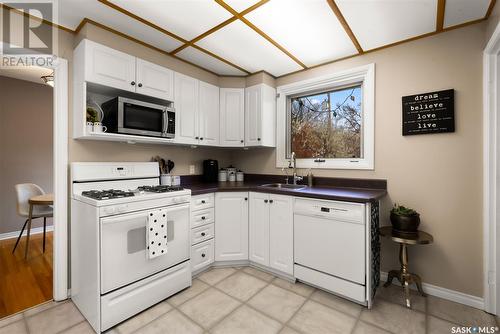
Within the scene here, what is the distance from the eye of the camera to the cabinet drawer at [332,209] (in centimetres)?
186

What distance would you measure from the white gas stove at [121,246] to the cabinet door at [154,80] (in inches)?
31.9

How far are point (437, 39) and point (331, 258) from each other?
2152mm

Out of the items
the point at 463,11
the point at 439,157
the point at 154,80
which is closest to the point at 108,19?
the point at 154,80

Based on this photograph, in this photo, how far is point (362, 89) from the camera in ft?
8.38

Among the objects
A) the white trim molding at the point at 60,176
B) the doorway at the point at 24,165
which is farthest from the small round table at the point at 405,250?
the doorway at the point at 24,165

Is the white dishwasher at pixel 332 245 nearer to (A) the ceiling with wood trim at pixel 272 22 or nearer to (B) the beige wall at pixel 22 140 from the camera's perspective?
(A) the ceiling with wood trim at pixel 272 22

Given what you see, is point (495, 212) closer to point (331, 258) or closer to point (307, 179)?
point (331, 258)

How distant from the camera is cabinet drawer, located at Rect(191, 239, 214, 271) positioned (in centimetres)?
233

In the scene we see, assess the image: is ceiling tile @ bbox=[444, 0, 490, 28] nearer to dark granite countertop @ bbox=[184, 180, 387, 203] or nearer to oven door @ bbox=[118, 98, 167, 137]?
dark granite countertop @ bbox=[184, 180, 387, 203]

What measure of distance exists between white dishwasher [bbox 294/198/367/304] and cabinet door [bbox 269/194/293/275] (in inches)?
2.6

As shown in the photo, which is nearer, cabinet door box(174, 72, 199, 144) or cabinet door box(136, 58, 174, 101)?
cabinet door box(136, 58, 174, 101)

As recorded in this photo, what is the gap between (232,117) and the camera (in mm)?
3049

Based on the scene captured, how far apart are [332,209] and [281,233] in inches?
23.9

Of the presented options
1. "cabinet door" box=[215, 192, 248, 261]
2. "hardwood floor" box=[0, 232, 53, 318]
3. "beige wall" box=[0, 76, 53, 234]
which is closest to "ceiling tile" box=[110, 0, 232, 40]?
"cabinet door" box=[215, 192, 248, 261]
